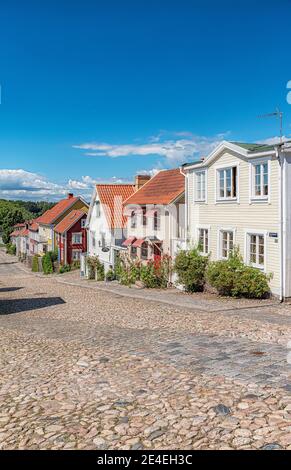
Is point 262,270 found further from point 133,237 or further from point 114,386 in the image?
point 133,237

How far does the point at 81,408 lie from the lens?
6961 mm

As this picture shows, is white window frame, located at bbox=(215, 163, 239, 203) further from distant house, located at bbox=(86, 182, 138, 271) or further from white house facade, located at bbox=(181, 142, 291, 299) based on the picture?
distant house, located at bbox=(86, 182, 138, 271)

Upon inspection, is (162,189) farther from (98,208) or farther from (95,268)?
(95,268)

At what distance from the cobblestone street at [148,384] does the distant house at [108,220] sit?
2126cm

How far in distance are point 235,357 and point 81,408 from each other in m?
3.68

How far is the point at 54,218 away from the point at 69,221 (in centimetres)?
516

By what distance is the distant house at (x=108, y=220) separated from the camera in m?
36.0

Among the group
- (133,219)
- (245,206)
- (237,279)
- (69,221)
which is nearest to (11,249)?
(69,221)

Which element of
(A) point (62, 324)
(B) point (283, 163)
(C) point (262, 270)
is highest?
(B) point (283, 163)

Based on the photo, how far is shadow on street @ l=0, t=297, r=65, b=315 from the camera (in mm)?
19406

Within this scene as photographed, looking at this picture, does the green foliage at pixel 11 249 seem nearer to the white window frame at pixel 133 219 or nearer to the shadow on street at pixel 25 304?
the white window frame at pixel 133 219

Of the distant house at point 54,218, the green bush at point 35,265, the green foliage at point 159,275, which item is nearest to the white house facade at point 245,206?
the green foliage at point 159,275

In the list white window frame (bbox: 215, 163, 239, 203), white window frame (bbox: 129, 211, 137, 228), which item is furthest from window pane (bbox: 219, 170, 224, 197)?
white window frame (bbox: 129, 211, 137, 228)
